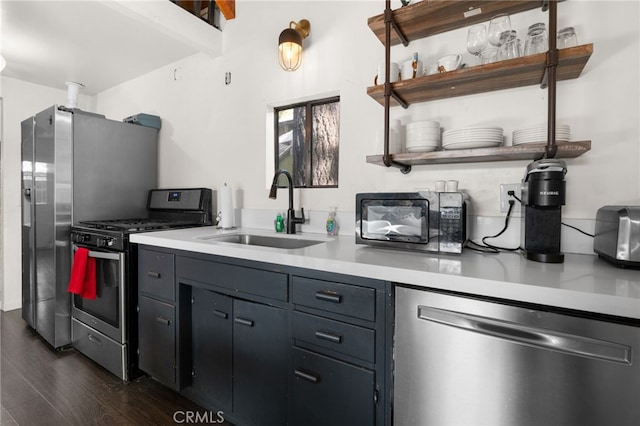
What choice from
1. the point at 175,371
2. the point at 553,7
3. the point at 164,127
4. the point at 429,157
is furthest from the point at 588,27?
the point at 164,127

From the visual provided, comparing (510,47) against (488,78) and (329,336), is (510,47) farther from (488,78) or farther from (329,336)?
(329,336)

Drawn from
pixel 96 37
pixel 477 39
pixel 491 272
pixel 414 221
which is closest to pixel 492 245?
pixel 414 221

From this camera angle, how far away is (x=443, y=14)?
148cm

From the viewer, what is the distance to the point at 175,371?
174 cm

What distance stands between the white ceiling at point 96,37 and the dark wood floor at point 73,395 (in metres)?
2.33

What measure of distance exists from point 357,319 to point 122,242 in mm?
1572

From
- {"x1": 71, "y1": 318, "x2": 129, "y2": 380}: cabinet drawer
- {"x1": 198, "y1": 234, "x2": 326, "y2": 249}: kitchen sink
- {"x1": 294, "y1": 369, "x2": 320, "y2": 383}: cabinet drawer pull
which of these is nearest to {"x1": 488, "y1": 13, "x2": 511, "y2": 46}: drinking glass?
{"x1": 198, "y1": 234, "x2": 326, "y2": 249}: kitchen sink

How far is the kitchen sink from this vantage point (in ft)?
6.06

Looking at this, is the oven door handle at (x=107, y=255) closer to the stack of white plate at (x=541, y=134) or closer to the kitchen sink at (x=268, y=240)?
the kitchen sink at (x=268, y=240)

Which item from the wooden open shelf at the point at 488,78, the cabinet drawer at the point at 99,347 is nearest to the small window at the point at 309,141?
the wooden open shelf at the point at 488,78

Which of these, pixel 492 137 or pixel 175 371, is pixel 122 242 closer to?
pixel 175 371

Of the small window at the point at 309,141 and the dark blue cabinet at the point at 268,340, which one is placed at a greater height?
the small window at the point at 309,141

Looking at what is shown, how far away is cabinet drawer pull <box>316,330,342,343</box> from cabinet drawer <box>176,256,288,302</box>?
0.20 metres

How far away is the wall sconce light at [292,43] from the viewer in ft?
6.56
